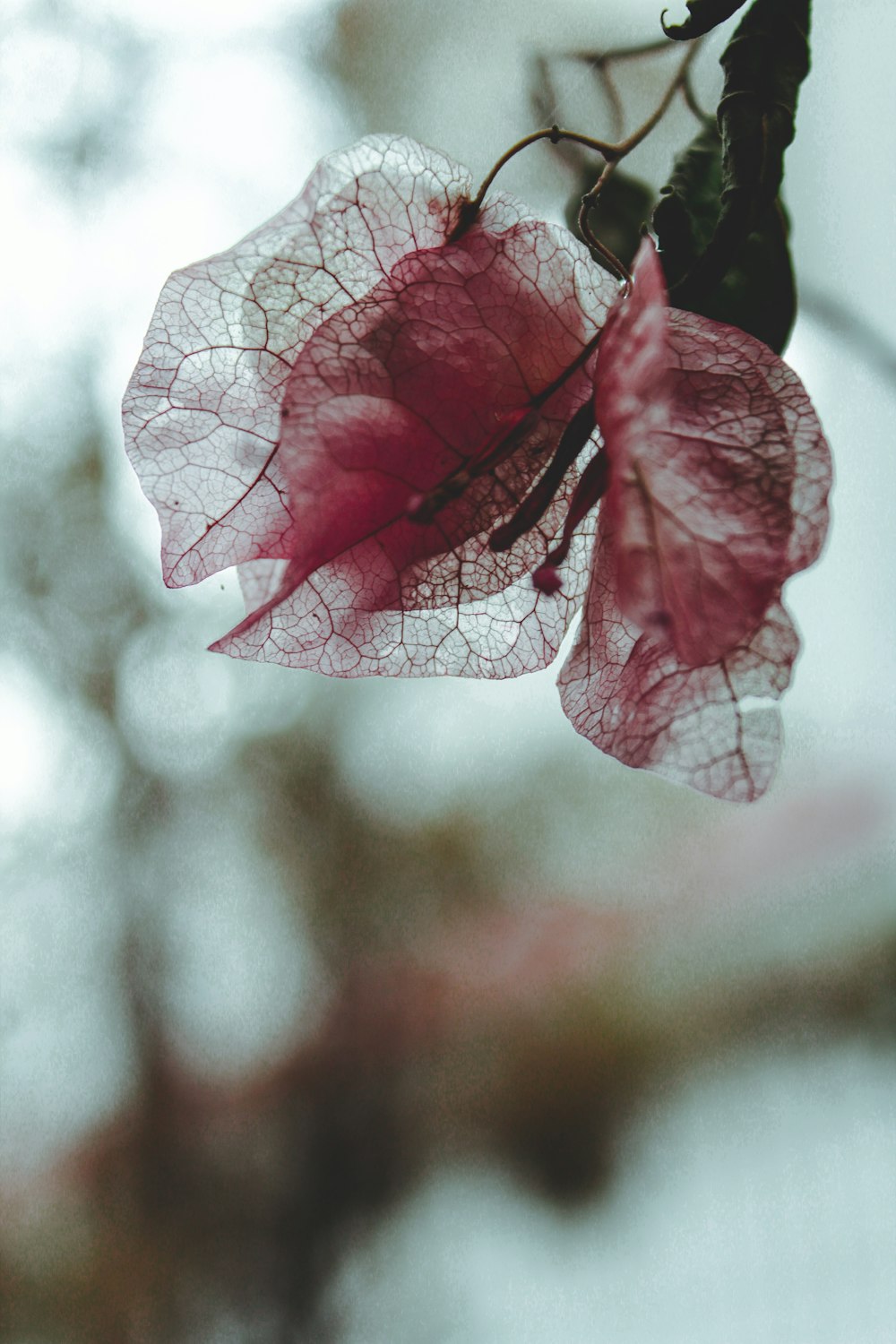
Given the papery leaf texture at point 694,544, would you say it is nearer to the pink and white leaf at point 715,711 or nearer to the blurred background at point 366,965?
the pink and white leaf at point 715,711

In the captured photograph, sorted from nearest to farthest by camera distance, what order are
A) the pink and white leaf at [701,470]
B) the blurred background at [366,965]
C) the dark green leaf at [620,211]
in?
the pink and white leaf at [701,470] < the dark green leaf at [620,211] < the blurred background at [366,965]

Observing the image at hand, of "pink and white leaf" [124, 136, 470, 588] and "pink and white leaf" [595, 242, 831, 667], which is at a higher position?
"pink and white leaf" [124, 136, 470, 588]

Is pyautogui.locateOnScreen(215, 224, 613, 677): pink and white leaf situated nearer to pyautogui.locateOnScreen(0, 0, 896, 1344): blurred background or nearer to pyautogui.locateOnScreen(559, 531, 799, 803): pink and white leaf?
pyautogui.locateOnScreen(559, 531, 799, 803): pink and white leaf

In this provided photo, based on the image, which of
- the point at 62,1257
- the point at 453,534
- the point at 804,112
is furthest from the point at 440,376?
the point at 62,1257

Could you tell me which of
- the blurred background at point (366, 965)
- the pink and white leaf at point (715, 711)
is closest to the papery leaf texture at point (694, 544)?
the pink and white leaf at point (715, 711)

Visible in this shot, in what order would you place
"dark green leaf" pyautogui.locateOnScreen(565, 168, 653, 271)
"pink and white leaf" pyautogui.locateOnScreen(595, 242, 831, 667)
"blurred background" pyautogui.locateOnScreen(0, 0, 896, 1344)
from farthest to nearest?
1. "blurred background" pyautogui.locateOnScreen(0, 0, 896, 1344)
2. "dark green leaf" pyautogui.locateOnScreen(565, 168, 653, 271)
3. "pink and white leaf" pyautogui.locateOnScreen(595, 242, 831, 667)

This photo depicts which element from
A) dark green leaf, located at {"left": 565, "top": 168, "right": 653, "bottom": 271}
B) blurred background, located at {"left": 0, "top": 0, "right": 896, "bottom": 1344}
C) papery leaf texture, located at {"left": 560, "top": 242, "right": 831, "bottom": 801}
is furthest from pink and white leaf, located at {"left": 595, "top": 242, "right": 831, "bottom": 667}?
blurred background, located at {"left": 0, "top": 0, "right": 896, "bottom": 1344}

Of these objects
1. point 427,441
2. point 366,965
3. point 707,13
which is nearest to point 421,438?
point 427,441

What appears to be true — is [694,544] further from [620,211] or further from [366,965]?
[366,965]
